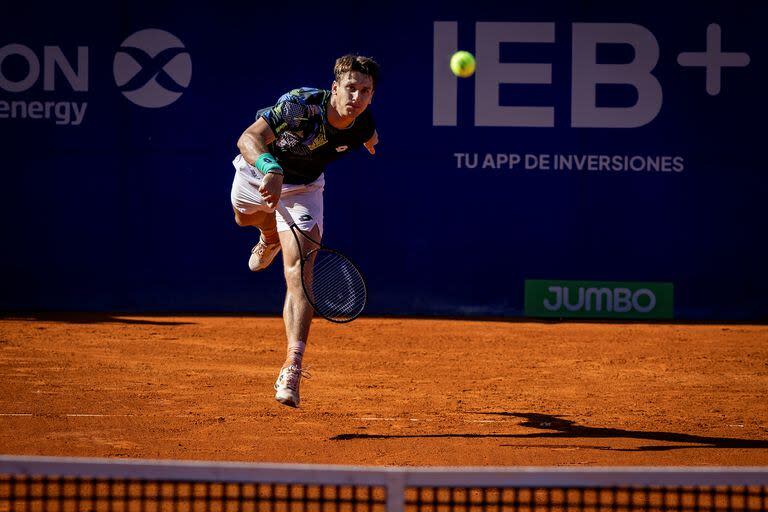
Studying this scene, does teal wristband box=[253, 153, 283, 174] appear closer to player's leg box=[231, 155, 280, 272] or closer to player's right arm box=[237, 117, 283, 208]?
player's right arm box=[237, 117, 283, 208]

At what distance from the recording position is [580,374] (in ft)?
22.3

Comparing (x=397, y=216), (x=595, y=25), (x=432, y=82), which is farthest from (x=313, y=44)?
(x=595, y=25)

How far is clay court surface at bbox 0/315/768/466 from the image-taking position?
451 cm

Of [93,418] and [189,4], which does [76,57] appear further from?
[93,418]

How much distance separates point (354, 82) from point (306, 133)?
42 centimetres

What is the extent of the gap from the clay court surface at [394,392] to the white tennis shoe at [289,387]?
0.18 m

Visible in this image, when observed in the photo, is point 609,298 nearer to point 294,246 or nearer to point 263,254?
point 263,254

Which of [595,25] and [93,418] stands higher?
[595,25]

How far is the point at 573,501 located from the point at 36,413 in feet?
9.56

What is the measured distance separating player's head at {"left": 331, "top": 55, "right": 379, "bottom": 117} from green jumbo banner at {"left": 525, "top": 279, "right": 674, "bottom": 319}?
16.6 feet

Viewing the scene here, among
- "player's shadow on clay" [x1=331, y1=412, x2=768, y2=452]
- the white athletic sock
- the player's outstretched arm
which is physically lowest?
"player's shadow on clay" [x1=331, y1=412, x2=768, y2=452]

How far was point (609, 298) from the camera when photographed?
380 inches

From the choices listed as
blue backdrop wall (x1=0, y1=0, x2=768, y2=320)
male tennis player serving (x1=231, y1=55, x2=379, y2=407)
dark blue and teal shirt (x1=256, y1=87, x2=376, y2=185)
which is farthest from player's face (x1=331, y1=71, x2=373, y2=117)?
blue backdrop wall (x1=0, y1=0, x2=768, y2=320)

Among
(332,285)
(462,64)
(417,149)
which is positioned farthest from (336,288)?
(417,149)
